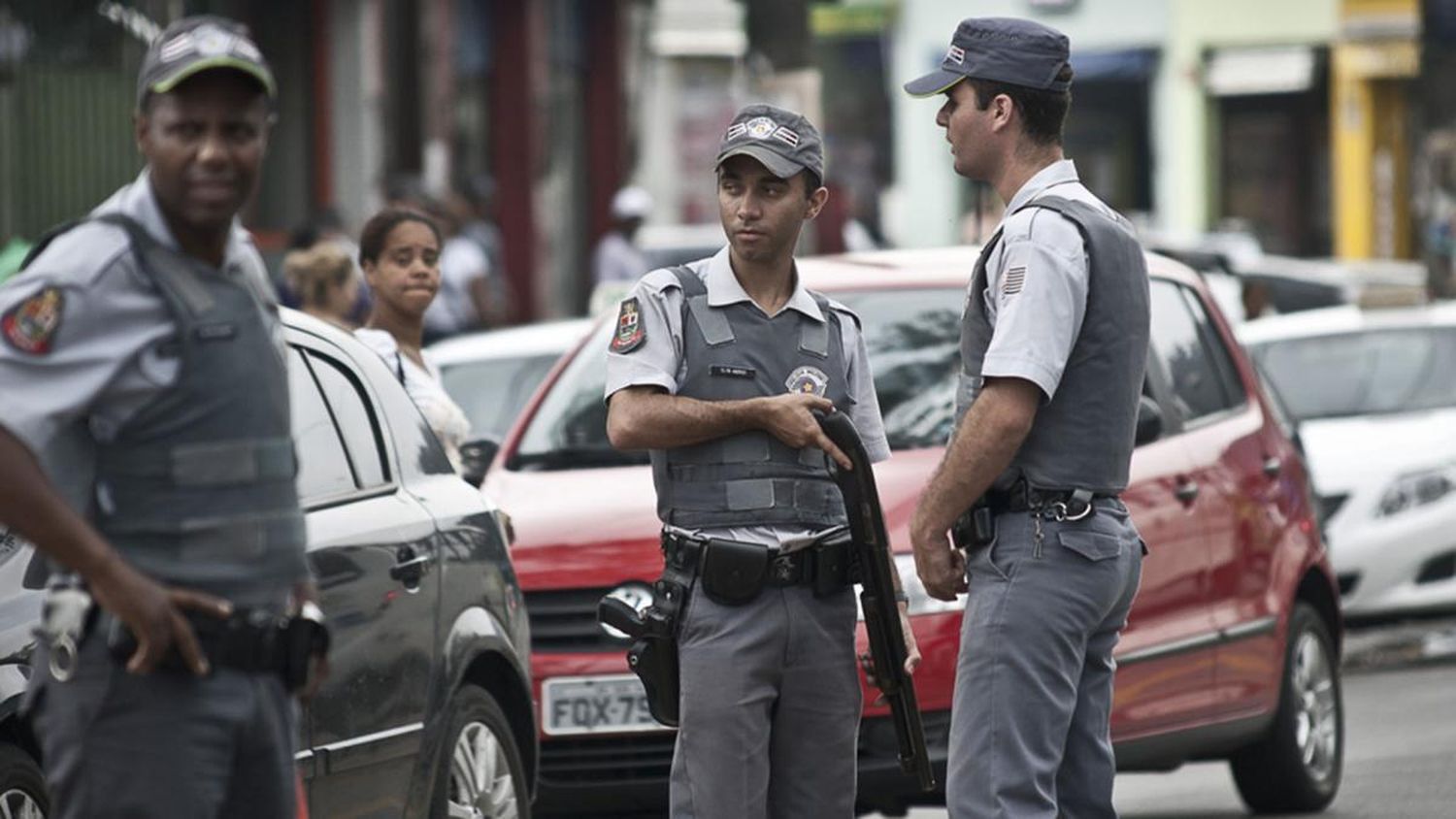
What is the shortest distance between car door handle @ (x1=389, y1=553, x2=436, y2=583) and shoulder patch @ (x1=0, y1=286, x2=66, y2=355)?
7.77ft

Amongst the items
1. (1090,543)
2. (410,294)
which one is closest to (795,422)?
(1090,543)

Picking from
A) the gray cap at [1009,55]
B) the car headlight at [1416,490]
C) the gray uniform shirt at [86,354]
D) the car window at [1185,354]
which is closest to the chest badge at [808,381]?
the gray cap at [1009,55]

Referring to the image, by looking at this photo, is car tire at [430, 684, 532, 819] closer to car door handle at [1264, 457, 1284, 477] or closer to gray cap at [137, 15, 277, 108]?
gray cap at [137, 15, 277, 108]

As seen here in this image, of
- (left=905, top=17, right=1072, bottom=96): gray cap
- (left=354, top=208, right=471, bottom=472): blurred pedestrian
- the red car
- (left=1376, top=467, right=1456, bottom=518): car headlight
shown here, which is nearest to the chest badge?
(left=905, top=17, right=1072, bottom=96): gray cap

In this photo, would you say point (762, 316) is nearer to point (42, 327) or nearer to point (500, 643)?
point (500, 643)

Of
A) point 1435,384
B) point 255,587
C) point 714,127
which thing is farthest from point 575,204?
point 255,587

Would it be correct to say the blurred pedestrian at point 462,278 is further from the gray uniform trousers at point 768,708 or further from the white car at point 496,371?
the gray uniform trousers at point 768,708

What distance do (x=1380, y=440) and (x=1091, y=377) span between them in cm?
851

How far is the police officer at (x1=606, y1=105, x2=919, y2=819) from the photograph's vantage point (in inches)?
231

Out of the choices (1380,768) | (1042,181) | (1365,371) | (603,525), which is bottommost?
(1380,768)

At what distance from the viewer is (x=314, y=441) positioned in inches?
261

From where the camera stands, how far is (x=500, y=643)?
7.16 meters

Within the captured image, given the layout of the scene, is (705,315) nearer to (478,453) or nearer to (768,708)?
(768,708)

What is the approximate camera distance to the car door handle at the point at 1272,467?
934 cm
